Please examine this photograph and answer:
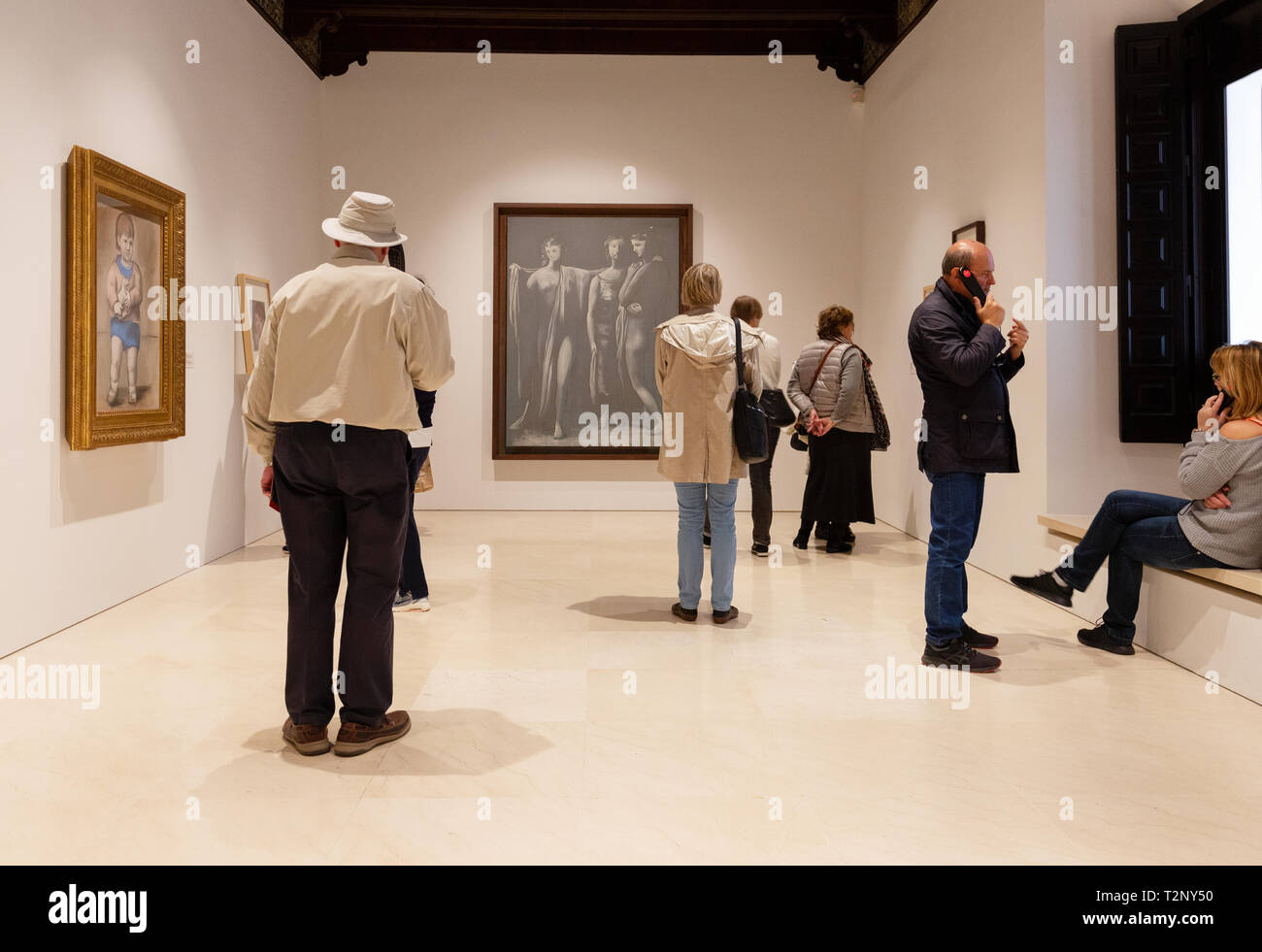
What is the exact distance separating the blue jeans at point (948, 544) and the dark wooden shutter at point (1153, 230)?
183cm

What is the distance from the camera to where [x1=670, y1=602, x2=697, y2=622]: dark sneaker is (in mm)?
4926

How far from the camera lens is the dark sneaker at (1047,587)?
14.6 feet

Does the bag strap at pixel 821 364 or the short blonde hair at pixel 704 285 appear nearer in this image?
the short blonde hair at pixel 704 285

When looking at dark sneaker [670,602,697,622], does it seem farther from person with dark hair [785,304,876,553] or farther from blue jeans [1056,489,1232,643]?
person with dark hair [785,304,876,553]

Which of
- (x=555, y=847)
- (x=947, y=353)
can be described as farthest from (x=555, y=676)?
(x=947, y=353)

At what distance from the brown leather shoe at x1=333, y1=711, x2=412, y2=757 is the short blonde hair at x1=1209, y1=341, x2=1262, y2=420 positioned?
3.32 m

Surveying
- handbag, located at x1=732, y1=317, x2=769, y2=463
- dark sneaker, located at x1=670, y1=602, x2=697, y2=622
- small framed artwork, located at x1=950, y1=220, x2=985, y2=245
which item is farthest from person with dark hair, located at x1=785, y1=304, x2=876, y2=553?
dark sneaker, located at x1=670, y1=602, x2=697, y2=622

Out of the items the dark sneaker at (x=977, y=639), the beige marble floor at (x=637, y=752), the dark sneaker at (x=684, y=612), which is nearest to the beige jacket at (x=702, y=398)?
the dark sneaker at (x=684, y=612)

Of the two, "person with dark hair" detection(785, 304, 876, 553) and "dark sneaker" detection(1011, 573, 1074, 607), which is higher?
"person with dark hair" detection(785, 304, 876, 553)

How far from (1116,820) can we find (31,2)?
5.36 m

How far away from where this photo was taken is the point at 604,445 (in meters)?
9.62

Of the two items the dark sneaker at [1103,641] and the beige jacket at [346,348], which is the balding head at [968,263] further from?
the beige jacket at [346,348]

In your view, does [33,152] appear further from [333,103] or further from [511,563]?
[333,103]

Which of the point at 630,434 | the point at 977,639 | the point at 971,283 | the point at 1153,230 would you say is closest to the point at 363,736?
the point at 977,639
